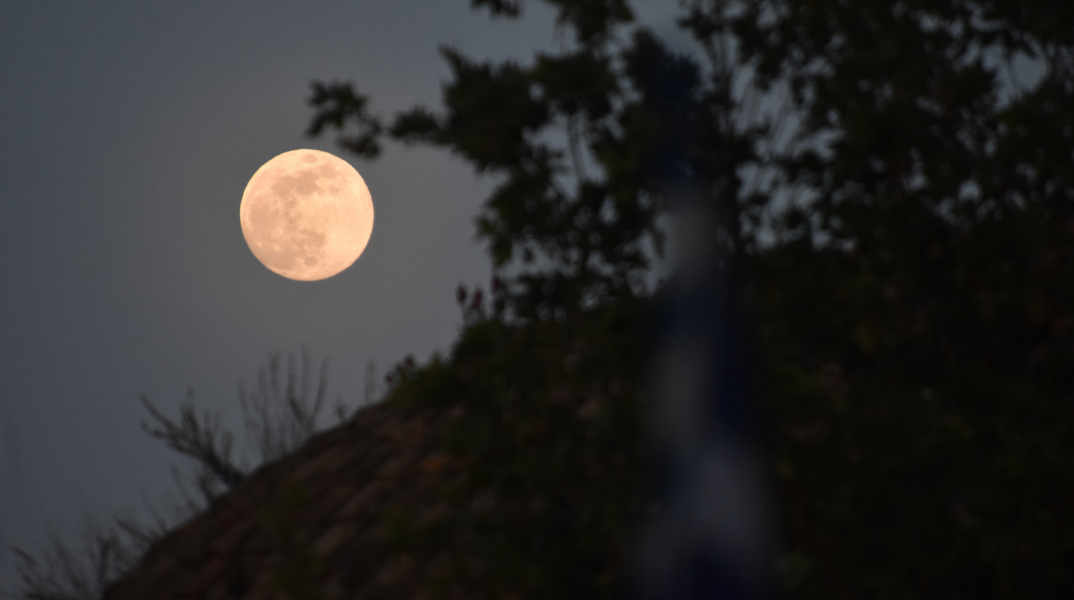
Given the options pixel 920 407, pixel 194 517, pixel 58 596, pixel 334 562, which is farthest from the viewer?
pixel 58 596

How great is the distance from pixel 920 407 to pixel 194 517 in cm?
723

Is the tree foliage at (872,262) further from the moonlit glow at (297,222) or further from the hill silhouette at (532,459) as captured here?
the moonlit glow at (297,222)

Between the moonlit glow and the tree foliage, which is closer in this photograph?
the tree foliage

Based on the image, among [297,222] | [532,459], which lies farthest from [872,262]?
[297,222]

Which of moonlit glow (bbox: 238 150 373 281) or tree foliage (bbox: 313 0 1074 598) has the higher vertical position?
moonlit glow (bbox: 238 150 373 281)

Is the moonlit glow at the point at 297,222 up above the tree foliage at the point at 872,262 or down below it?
above

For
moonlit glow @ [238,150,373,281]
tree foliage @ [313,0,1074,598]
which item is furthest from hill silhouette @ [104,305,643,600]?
moonlit glow @ [238,150,373,281]

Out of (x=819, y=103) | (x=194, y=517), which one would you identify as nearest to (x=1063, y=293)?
(x=819, y=103)

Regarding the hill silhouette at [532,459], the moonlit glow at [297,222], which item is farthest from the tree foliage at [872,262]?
the moonlit glow at [297,222]

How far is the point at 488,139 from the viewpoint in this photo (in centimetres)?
300

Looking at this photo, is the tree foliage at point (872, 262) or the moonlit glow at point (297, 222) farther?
the moonlit glow at point (297, 222)

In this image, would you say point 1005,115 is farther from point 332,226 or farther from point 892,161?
point 332,226

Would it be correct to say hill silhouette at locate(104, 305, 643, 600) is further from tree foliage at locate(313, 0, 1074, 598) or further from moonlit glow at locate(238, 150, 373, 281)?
moonlit glow at locate(238, 150, 373, 281)

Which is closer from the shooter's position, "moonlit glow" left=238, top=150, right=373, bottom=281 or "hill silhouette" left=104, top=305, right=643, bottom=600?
"hill silhouette" left=104, top=305, right=643, bottom=600
